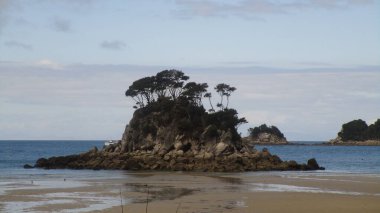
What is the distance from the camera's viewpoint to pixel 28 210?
2775cm

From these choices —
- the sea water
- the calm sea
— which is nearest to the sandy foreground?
the calm sea

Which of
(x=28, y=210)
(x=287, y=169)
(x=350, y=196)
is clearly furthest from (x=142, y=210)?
(x=287, y=169)

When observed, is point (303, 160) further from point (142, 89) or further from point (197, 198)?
point (197, 198)

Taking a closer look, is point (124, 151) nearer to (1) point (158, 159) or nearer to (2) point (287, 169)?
(1) point (158, 159)

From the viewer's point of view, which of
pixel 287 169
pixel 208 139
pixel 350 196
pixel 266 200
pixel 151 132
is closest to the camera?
pixel 266 200

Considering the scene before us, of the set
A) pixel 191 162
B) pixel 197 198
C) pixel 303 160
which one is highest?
pixel 303 160

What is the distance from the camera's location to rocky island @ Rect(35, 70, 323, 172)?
6900 centimetres

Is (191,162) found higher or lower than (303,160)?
lower

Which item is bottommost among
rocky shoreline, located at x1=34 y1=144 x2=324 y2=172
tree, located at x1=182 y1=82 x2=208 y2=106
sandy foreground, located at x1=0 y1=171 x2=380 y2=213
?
sandy foreground, located at x1=0 y1=171 x2=380 y2=213

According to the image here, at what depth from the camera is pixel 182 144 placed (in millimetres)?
73375

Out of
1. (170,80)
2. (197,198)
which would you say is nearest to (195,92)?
(170,80)

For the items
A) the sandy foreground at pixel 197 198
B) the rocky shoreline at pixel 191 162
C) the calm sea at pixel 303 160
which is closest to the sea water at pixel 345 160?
the calm sea at pixel 303 160

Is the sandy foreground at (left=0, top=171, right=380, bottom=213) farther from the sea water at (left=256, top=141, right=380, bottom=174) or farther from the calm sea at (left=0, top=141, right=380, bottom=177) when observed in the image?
the sea water at (left=256, top=141, right=380, bottom=174)

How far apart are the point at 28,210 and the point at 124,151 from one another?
52779 millimetres
